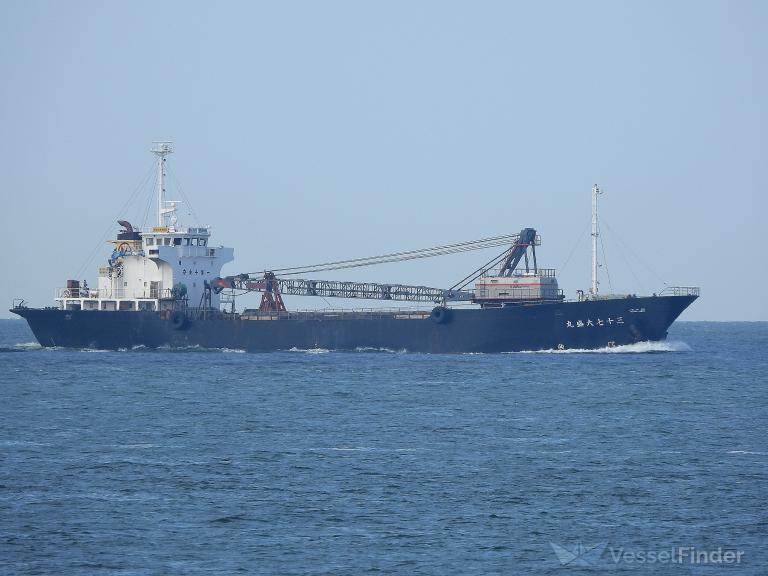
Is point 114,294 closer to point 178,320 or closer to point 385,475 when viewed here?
point 178,320

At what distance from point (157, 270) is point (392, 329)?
60.4 ft

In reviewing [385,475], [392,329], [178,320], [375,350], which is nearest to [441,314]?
[392,329]

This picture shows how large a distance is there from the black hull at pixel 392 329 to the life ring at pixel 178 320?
0.30 feet

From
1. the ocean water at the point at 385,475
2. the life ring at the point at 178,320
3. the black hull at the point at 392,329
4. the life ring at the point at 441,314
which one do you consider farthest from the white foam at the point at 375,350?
the ocean water at the point at 385,475

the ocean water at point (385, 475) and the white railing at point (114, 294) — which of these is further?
the white railing at point (114, 294)

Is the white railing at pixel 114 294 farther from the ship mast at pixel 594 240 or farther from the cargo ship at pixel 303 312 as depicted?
the ship mast at pixel 594 240

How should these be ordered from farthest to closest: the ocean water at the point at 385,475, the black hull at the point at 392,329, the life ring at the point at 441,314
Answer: the life ring at the point at 441,314 < the black hull at the point at 392,329 < the ocean water at the point at 385,475

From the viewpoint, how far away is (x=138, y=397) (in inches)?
2279

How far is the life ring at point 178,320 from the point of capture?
8519cm

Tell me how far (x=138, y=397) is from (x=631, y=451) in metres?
25.8

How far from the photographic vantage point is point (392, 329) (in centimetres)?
8138

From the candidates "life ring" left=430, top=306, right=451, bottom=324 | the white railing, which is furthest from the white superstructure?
"life ring" left=430, top=306, right=451, bottom=324

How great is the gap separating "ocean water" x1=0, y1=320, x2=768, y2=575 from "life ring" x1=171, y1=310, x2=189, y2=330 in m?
19.0

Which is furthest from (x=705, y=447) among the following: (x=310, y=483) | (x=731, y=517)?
(x=310, y=483)
